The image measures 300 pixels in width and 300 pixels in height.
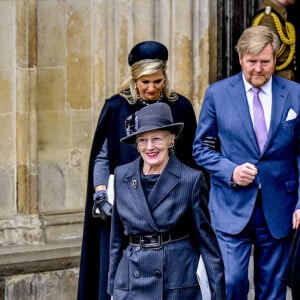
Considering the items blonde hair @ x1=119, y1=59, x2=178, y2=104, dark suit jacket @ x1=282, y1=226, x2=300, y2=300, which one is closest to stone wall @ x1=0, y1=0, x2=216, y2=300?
blonde hair @ x1=119, y1=59, x2=178, y2=104

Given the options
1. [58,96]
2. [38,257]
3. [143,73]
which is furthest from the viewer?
[58,96]

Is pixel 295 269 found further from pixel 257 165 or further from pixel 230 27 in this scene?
pixel 230 27

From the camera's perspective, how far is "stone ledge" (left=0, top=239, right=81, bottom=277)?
8758 mm

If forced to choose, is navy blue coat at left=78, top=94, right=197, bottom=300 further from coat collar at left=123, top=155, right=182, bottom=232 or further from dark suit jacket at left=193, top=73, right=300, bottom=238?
coat collar at left=123, top=155, right=182, bottom=232

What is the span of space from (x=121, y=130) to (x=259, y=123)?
88cm

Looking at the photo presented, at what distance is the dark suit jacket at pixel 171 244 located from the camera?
6430 millimetres

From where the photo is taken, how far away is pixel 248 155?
730 centimetres

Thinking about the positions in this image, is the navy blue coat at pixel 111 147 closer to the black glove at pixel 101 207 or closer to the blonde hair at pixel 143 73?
the blonde hair at pixel 143 73

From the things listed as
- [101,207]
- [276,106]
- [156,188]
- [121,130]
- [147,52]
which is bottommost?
[101,207]

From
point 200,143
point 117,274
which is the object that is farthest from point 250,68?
point 117,274

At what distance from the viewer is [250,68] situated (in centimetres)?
729

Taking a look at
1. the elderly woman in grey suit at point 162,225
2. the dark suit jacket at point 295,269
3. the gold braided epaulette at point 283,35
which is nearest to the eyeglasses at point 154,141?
the elderly woman in grey suit at point 162,225

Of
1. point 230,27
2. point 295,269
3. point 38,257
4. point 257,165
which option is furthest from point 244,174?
point 230,27

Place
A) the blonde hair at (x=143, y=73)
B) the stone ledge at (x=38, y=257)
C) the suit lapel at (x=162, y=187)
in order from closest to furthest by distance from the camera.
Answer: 1. the suit lapel at (x=162, y=187)
2. the blonde hair at (x=143, y=73)
3. the stone ledge at (x=38, y=257)
